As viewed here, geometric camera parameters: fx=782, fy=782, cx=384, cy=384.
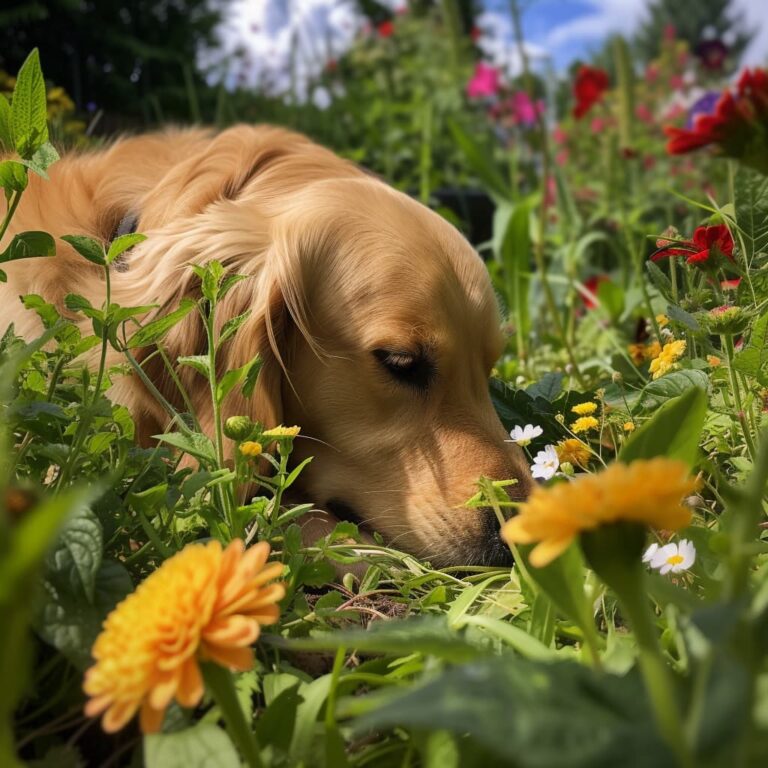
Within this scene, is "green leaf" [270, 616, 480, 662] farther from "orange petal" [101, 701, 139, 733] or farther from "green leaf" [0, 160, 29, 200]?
"green leaf" [0, 160, 29, 200]

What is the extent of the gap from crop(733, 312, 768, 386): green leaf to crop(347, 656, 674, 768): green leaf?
30.3 inches

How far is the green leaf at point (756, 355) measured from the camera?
1.12 m

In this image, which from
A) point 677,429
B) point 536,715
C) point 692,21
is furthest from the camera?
point 692,21

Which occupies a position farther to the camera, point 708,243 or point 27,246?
point 708,243

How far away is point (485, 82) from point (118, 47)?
8.40ft

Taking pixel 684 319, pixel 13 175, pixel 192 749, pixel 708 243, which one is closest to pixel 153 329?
pixel 13 175

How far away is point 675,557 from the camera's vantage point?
3.18 ft

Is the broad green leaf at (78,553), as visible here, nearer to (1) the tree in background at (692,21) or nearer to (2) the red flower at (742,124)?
(2) the red flower at (742,124)

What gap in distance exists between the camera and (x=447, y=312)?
170cm

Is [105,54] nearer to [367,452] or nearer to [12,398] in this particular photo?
[367,452]

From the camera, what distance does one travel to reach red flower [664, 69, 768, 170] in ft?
2.18

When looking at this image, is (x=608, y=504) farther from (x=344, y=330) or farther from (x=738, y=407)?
(x=344, y=330)

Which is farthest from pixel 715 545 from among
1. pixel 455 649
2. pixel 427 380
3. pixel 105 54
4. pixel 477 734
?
pixel 105 54

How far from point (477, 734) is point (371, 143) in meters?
4.90
